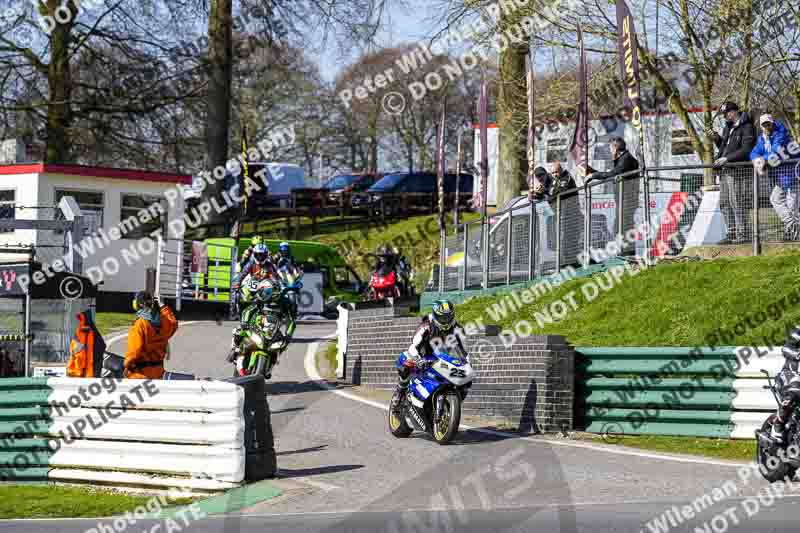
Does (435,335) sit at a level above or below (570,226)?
below

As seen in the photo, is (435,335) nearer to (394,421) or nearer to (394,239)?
(394,421)

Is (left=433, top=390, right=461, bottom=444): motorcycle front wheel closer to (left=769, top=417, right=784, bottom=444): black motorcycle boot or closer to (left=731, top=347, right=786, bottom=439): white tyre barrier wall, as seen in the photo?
(left=731, top=347, right=786, bottom=439): white tyre barrier wall

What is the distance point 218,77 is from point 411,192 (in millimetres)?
13637

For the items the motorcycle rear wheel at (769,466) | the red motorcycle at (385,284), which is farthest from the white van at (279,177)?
the motorcycle rear wheel at (769,466)

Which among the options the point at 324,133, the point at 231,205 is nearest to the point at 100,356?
the point at 231,205

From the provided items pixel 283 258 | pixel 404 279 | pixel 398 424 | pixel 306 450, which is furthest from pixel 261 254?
pixel 404 279

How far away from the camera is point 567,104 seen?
27.6 m

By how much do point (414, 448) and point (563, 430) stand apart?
1.83 meters

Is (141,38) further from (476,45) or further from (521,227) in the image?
(521,227)

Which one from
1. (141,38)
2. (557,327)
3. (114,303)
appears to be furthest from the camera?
(141,38)

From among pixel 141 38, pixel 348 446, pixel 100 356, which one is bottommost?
pixel 348 446

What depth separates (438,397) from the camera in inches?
522

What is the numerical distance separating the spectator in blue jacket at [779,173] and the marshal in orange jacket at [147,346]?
8016 mm

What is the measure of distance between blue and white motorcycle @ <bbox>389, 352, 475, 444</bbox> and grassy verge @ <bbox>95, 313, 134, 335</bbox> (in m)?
13.4
